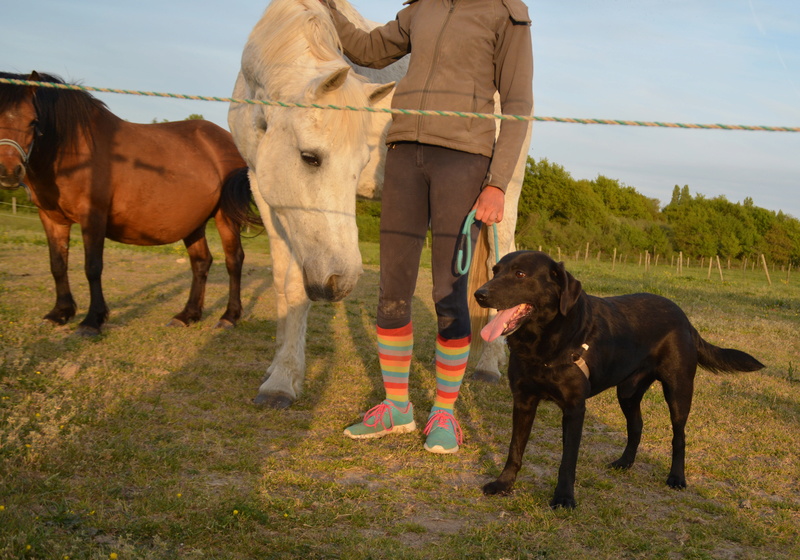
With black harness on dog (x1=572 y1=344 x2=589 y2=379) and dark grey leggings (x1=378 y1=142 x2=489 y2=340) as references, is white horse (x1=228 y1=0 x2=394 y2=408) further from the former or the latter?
black harness on dog (x1=572 y1=344 x2=589 y2=379)

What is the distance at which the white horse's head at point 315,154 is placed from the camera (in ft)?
10.2

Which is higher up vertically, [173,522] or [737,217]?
[737,217]

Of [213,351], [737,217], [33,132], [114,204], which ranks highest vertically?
[737,217]

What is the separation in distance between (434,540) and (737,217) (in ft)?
223

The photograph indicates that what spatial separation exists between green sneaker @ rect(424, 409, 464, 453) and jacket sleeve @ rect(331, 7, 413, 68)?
6.53 ft

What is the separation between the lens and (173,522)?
215 cm

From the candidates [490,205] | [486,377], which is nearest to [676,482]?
[490,205]

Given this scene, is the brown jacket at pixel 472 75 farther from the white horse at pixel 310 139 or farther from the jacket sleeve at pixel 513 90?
the white horse at pixel 310 139

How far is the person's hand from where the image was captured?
313cm

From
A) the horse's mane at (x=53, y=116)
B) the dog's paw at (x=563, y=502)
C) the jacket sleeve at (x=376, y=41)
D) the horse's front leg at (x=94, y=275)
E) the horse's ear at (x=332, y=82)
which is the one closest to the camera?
the dog's paw at (x=563, y=502)

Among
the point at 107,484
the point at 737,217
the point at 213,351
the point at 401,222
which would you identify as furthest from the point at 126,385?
the point at 737,217

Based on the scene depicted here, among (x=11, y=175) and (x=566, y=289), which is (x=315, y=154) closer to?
(x=566, y=289)

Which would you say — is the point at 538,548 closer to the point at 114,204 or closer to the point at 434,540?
the point at 434,540

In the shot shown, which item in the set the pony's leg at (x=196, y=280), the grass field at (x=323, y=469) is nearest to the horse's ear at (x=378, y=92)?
the grass field at (x=323, y=469)
